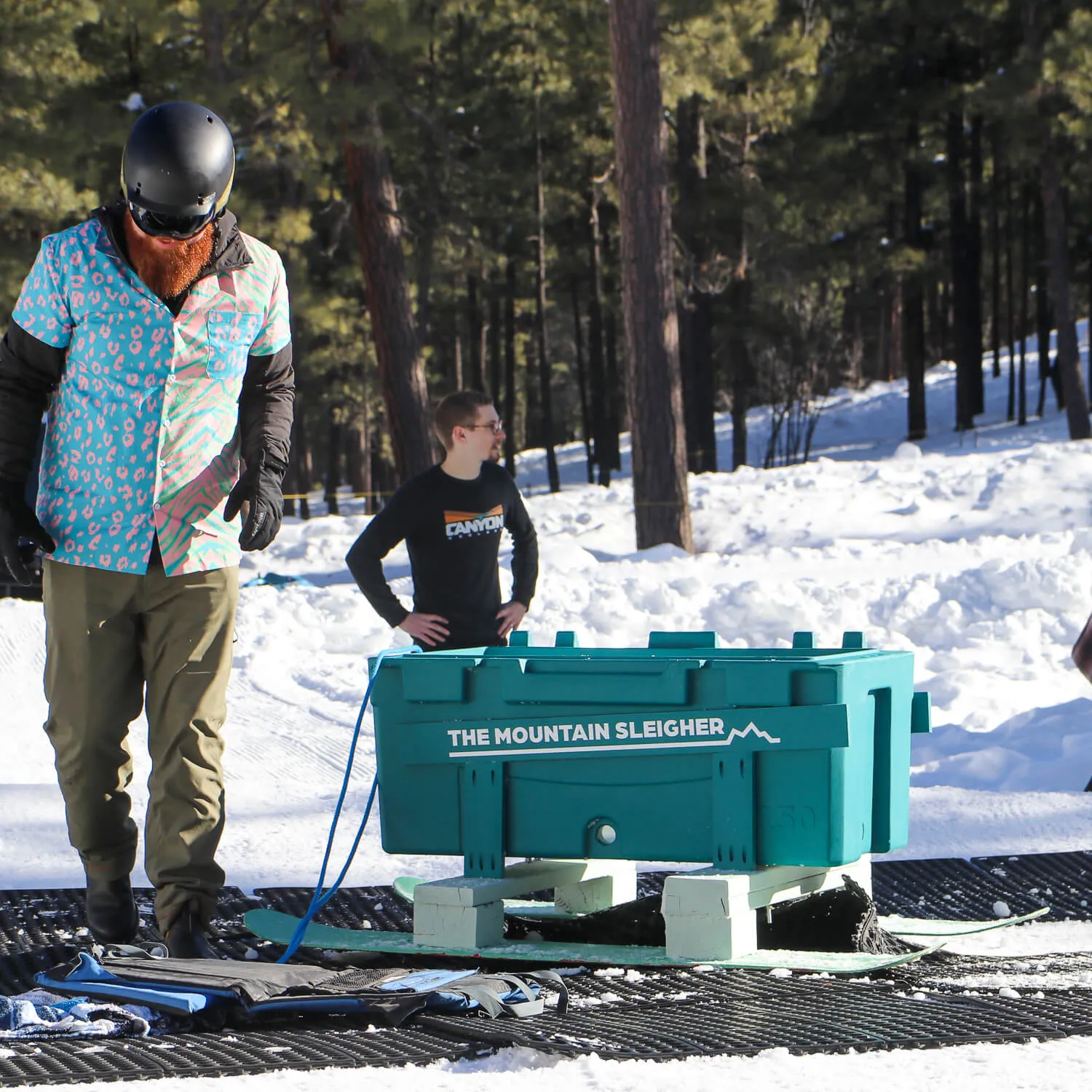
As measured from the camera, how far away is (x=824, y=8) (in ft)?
106

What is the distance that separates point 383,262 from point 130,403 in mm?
14110

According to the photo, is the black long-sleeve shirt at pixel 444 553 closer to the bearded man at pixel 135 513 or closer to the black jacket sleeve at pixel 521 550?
the black jacket sleeve at pixel 521 550

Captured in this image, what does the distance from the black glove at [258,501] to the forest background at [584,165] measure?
10.7m

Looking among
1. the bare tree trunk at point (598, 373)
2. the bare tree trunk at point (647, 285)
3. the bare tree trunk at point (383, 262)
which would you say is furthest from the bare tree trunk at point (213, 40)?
the bare tree trunk at point (598, 373)

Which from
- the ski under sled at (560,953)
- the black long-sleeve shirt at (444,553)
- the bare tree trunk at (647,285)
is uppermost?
the bare tree trunk at (647,285)

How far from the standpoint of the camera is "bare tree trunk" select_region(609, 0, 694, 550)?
1391 cm

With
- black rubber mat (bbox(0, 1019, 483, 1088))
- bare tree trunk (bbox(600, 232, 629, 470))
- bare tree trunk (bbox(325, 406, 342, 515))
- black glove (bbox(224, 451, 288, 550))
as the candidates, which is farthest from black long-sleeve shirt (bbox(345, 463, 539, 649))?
bare tree trunk (bbox(325, 406, 342, 515))

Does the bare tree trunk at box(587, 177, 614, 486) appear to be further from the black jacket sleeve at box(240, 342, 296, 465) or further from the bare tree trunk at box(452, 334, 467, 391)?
the black jacket sleeve at box(240, 342, 296, 465)

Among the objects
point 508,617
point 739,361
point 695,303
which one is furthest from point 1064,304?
point 508,617

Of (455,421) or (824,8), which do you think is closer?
(455,421)

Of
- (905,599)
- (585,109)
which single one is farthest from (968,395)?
(905,599)

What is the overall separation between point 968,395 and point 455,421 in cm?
3048

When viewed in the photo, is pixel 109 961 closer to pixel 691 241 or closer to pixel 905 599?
pixel 905 599

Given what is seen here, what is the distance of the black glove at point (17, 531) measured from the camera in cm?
370
